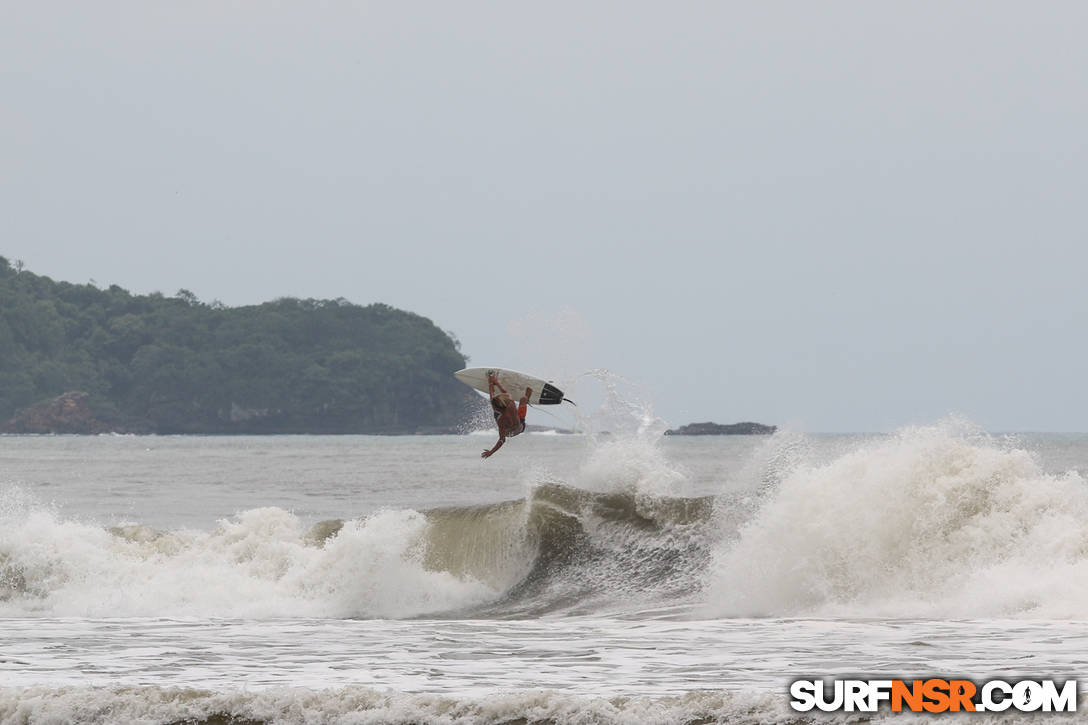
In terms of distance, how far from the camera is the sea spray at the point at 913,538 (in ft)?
44.6

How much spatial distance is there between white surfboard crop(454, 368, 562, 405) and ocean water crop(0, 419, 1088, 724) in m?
1.83

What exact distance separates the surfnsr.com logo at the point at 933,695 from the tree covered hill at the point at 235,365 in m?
126

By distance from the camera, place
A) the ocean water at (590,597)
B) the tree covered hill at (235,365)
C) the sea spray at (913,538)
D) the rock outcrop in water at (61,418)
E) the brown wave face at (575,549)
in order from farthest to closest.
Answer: the rock outcrop in water at (61,418)
the tree covered hill at (235,365)
the brown wave face at (575,549)
the sea spray at (913,538)
the ocean water at (590,597)

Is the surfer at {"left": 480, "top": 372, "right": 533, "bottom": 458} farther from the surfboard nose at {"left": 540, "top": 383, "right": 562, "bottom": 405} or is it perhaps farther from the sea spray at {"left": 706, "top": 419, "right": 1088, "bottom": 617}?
the sea spray at {"left": 706, "top": 419, "right": 1088, "bottom": 617}

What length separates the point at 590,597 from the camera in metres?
17.0

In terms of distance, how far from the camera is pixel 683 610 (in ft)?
48.2

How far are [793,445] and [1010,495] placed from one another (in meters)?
5.44

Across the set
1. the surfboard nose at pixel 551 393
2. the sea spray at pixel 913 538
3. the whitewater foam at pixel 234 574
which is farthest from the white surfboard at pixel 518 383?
the sea spray at pixel 913 538

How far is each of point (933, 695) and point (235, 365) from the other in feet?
507

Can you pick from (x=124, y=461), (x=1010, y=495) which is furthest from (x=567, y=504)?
(x=124, y=461)

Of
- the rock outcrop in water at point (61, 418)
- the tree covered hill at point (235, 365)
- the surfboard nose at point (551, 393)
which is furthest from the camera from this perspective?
the rock outcrop in water at point (61, 418)

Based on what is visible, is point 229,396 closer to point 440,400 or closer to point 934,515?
point 440,400

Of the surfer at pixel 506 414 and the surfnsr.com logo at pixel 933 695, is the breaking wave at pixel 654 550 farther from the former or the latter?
the surfnsr.com logo at pixel 933 695

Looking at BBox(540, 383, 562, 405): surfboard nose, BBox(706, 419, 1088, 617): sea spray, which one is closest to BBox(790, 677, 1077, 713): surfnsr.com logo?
BBox(706, 419, 1088, 617): sea spray
